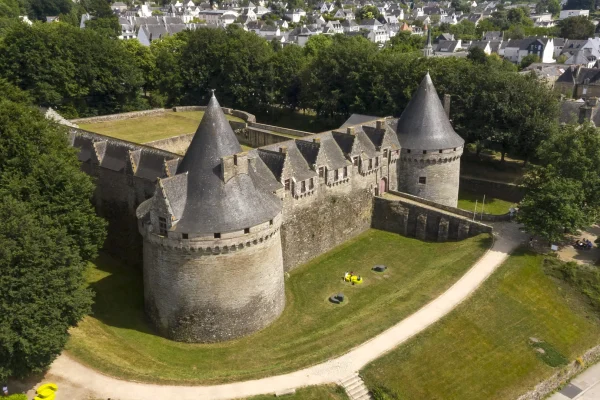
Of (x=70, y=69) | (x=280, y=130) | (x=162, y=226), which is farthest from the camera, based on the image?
(x=70, y=69)

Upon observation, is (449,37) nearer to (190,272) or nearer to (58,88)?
(58,88)

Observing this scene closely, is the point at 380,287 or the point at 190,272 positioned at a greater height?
the point at 190,272

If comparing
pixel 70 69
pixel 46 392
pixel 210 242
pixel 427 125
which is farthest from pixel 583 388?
pixel 70 69

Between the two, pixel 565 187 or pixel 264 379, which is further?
pixel 565 187

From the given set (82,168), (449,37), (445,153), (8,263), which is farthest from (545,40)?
(8,263)

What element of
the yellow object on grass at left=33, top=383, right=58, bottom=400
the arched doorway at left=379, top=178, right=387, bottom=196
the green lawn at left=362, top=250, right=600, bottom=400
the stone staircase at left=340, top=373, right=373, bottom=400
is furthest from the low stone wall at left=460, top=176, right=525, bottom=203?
the yellow object on grass at left=33, top=383, right=58, bottom=400

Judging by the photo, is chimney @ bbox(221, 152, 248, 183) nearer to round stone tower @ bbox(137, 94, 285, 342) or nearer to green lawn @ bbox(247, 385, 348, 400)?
round stone tower @ bbox(137, 94, 285, 342)

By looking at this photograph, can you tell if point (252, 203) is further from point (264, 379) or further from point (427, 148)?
point (427, 148)
